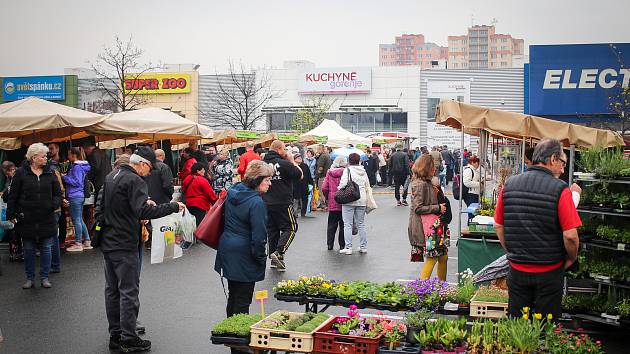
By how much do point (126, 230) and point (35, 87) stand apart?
6524cm

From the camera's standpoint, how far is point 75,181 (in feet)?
45.8

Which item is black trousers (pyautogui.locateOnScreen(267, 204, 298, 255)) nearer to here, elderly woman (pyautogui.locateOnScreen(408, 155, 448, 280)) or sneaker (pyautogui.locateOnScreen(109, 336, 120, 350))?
elderly woman (pyautogui.locateOnScreen(408, 155, 448, 280))

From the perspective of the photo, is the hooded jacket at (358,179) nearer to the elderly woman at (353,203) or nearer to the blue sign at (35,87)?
the elderly woman at (353,203)

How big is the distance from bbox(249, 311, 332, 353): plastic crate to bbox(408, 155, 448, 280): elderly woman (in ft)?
13.6

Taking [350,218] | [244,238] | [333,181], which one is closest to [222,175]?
[333,181]

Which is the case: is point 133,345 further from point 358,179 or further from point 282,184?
point 358,179

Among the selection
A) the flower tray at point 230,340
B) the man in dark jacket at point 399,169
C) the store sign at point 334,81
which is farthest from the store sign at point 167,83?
the flower tray at point 230,340

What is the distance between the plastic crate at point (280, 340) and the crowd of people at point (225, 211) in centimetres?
108

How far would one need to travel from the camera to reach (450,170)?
132 ft

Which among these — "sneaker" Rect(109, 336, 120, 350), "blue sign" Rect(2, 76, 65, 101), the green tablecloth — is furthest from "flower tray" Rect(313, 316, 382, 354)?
"blue sign" Rect(2, 76, 65, 101)

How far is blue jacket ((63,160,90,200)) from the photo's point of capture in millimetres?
13914

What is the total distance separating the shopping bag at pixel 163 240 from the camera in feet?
28.3

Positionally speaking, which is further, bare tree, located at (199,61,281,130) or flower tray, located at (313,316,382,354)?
bare tree, located at (199,61,281,130)

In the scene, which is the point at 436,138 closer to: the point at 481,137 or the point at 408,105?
the point at 408,105
